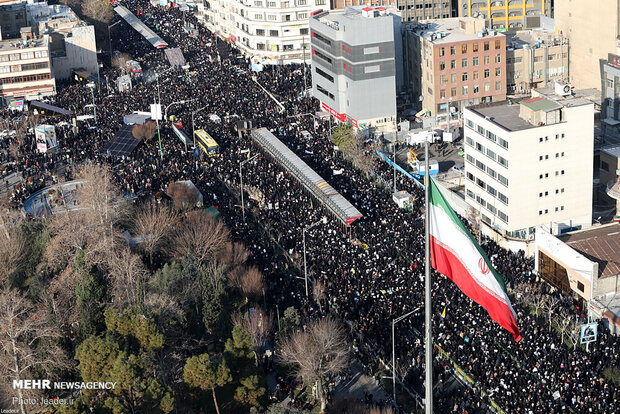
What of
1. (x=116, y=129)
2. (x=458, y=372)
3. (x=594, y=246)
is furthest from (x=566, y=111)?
(x=116, y=129)

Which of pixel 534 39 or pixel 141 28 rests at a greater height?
pixel 141 28

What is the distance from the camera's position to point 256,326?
5900cm

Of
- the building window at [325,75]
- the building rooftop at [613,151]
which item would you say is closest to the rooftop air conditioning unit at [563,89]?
the building rooftop at [613,151]

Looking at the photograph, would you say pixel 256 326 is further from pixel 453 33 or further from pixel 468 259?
pixel 453 33

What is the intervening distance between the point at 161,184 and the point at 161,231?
560 inches

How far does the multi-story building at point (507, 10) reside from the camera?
124875mm

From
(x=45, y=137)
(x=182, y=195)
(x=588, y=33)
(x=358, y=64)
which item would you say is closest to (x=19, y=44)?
(x=45, y=137)

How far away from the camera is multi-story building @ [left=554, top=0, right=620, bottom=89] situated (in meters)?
99.0

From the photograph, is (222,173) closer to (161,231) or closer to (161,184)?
(161,184)

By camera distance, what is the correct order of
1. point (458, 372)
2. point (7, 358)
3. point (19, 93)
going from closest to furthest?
1. point (7, 358)
2. point (458, 372)
3. point (19, 93)

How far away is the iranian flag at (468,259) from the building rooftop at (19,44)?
94444 mm

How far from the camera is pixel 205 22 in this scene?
474ft

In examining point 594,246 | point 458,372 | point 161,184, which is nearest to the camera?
point 458,372

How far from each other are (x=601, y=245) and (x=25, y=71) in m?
74.4
